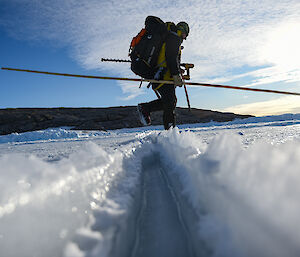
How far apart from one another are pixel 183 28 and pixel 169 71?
33.3 inches

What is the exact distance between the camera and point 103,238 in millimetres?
584

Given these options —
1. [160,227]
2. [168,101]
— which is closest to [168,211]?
[160,227]

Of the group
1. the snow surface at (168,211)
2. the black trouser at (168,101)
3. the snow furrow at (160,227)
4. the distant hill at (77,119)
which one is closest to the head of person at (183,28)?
the black trouser at (168,101)

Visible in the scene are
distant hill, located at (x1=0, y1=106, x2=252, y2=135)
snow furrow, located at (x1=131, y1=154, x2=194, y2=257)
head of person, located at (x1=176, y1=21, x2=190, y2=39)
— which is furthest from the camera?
distant hill, located at (x1=0, y1=106, x2=252, y2=135)

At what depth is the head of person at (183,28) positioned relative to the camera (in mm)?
3865

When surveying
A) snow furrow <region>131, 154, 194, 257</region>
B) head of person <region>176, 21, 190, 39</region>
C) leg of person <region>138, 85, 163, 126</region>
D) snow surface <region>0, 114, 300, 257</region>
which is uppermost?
head of person <region>176, 21, 190, 39</region>

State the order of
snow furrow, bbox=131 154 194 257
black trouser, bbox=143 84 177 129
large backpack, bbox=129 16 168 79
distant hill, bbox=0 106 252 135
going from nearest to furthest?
1. snow furrow, bbox=131 154 194 257
2. large backpack, bbox=129 16 168 79
3. black trouser, bbox=143 84 177 129
4. distant hill, bbox=0 106 252 135

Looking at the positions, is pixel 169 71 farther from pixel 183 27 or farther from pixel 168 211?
pixel 168 211

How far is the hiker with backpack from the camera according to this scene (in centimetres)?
351

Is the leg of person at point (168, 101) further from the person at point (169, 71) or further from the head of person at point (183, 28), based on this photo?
the head of person at point (183, 28)

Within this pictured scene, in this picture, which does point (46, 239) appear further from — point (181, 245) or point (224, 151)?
point (224, 151)

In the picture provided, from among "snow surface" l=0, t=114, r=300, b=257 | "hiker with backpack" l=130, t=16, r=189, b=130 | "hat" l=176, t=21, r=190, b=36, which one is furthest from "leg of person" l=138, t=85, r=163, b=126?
"snow surface" l=0, t=114, r=300, b=257

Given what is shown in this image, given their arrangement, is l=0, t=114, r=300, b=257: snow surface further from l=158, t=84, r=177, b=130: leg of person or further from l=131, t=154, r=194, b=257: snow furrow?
l=158, t=84, r=177, b=130: leg of person

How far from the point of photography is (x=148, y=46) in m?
3.56
